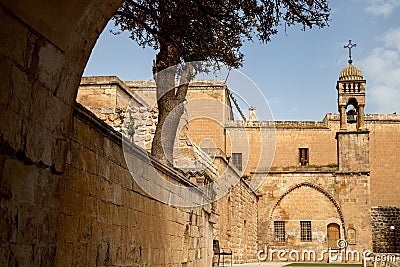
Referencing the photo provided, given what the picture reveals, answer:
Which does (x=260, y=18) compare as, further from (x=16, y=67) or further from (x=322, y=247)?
(x=322, y=247)

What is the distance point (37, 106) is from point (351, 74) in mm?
32358

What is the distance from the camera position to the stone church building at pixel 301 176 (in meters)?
26.7

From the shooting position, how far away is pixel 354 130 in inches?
1335

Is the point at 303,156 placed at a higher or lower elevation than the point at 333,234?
higher

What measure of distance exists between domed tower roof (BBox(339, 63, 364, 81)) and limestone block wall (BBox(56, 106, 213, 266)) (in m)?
27.2

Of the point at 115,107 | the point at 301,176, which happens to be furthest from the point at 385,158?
the point at 115,107

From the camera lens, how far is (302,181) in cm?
3219

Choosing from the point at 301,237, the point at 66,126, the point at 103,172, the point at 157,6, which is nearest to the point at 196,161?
the point at 157,6

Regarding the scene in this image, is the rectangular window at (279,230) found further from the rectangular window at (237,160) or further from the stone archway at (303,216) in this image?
the rectangular window at (237,160)

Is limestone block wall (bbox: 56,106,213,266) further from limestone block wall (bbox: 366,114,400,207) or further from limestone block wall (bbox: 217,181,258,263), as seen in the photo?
limestone block wall (bbox: 366,114,400,207)

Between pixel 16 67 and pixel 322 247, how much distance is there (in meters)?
29.5

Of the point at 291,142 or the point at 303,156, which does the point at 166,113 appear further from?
the point at 303,156

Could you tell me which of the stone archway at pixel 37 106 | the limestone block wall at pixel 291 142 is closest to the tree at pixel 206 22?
the stone archway at pixel 37 106

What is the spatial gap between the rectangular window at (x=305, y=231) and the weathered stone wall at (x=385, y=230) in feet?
16.4
